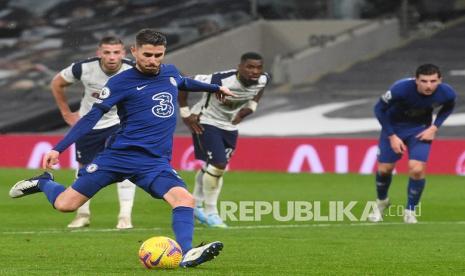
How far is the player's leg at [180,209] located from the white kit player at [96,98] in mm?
3565

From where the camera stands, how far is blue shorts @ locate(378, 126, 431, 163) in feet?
46.5

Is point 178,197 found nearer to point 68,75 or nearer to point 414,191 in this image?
point 68,75

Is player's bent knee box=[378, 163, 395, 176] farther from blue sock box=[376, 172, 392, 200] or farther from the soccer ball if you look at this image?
the soccer ball

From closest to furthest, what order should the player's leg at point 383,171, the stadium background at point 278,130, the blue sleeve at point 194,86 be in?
the blue sleeve at point 194,86 < the stadium background at point 278,130 < the player's leg at point 383,171

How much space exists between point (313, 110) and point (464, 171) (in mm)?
5502

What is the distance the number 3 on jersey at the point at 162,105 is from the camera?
32.0ft

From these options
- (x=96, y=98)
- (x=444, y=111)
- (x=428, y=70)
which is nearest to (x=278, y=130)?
(x=444, y=111)

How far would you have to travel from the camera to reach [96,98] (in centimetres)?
1332

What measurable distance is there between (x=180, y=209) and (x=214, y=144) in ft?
15.4

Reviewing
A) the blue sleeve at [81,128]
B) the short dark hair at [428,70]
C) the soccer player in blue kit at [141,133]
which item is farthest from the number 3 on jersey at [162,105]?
the short dark hair at [428,70]

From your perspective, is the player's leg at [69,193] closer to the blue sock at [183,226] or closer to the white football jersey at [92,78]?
the blue sock at [183,226]

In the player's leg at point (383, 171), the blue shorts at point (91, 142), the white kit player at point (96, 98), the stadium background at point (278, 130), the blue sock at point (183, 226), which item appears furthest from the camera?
the player's leg at point (383, 171)

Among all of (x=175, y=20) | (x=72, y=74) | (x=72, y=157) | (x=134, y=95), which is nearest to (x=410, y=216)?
(x=72, y=74)

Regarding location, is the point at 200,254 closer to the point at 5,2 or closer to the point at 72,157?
the point at 72,157
